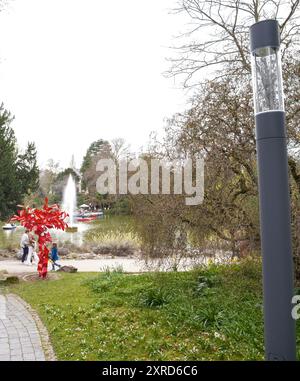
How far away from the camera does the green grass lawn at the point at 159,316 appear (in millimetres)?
5035

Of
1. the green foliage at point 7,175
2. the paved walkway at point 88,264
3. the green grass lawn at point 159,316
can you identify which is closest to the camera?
the green grass lawn at point 159,316

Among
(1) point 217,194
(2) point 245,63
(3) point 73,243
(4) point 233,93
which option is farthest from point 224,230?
(3) point 73,243

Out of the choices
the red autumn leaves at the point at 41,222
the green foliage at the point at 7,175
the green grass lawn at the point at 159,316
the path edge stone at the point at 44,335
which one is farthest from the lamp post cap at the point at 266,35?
the green foliage at the point at 7,175

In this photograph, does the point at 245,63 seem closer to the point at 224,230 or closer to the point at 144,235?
the point at 224,230

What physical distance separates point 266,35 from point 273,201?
3.57 feet

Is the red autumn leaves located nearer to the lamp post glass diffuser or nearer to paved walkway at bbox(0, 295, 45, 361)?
paved walkway at bbox(0, 295, 45, 361)

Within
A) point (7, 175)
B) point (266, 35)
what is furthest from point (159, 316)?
point (7, 175)

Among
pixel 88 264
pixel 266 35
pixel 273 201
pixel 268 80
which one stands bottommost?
pixel 88 264

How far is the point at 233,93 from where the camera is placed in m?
7.35

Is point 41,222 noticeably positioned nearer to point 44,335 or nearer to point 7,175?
point 44,335

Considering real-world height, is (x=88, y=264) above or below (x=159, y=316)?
below

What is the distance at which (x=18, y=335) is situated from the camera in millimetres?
5977

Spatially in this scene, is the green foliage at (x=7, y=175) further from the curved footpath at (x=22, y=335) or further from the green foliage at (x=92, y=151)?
the green foliage at (x=92, y=151)

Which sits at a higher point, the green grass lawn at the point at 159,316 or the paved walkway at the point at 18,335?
the green grass lawn at the point at 159,316
